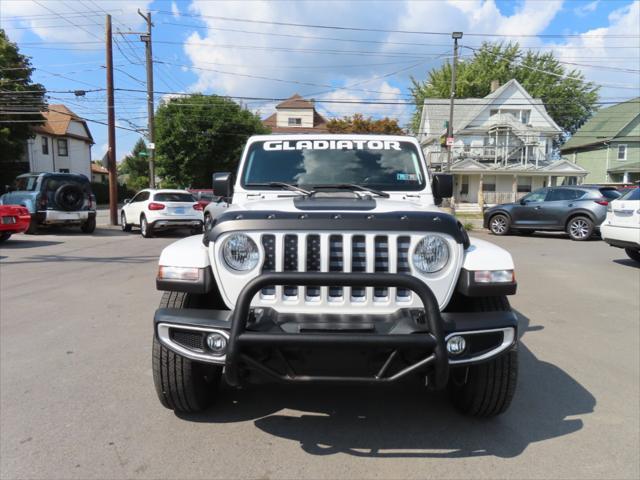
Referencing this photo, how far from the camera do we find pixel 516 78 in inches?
2079

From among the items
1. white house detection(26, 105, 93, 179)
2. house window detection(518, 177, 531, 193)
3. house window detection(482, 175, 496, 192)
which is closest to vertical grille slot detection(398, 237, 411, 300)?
house window detection(482, 175, 496, 192)

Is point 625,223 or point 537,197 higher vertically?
point 537,197

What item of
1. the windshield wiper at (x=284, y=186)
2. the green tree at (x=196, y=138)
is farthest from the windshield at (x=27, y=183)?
the green tree at (x=196, y=138)

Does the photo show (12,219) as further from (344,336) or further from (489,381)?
(489,381)

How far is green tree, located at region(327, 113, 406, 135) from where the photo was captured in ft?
153

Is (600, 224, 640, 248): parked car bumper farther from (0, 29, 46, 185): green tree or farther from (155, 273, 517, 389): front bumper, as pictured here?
(0, 29, 46, 185): green tree

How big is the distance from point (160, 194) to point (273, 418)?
12.5 metres

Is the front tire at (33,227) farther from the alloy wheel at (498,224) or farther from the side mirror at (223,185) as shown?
the alloy wheel at (498,224)

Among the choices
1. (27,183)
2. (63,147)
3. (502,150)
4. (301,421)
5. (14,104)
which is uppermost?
(14,104)

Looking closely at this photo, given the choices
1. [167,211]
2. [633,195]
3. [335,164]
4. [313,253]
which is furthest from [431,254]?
[167,211]

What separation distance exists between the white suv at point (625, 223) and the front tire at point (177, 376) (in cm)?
832

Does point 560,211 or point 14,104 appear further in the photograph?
point 14,104

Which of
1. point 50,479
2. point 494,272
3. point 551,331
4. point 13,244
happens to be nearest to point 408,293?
point 494,272

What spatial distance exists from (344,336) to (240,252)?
0.78m
